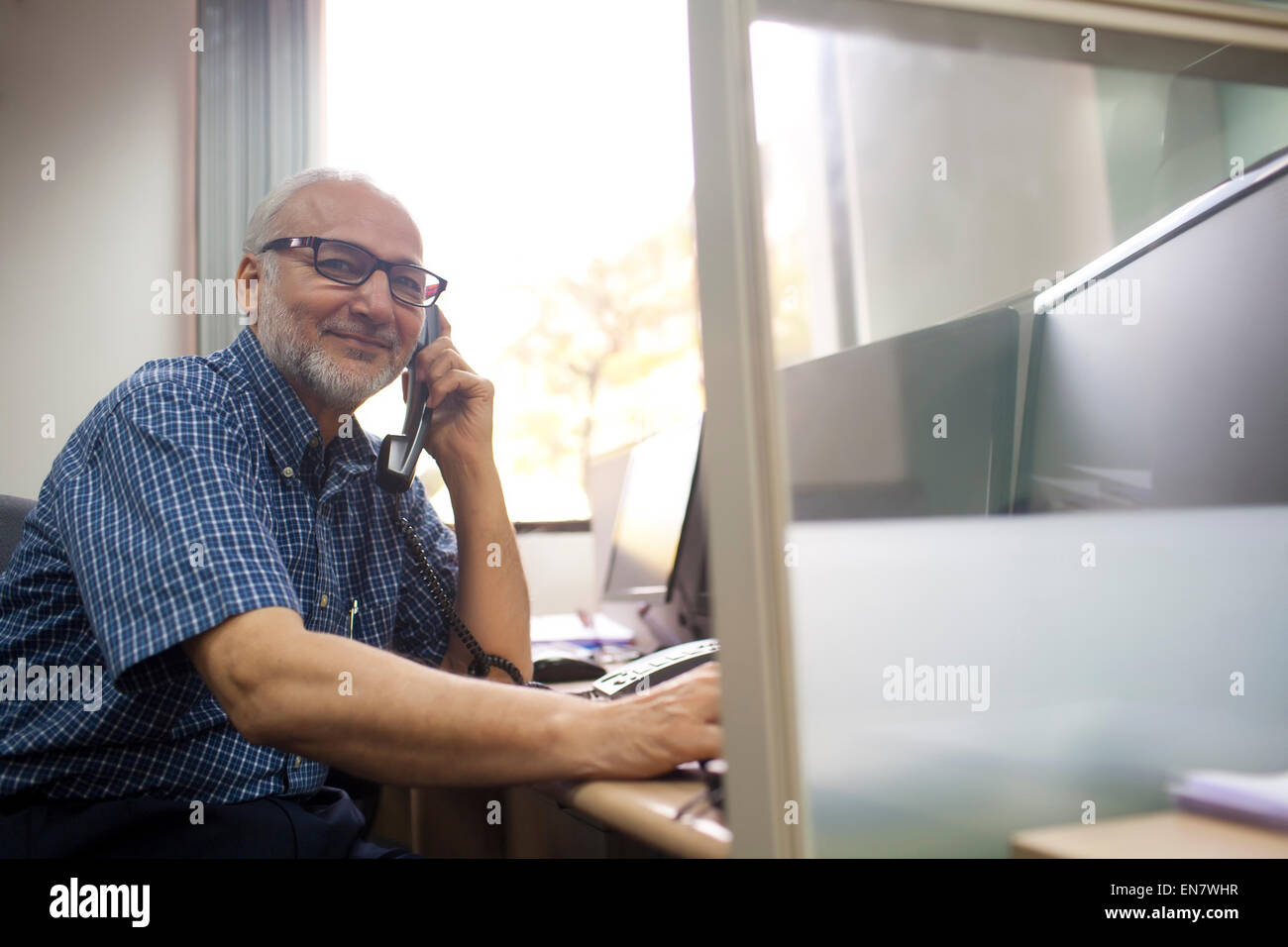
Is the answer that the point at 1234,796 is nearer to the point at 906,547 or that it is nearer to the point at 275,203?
the point at 906,547

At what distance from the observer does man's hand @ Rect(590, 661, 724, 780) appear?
1.98ft

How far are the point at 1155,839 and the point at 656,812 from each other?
0.28m

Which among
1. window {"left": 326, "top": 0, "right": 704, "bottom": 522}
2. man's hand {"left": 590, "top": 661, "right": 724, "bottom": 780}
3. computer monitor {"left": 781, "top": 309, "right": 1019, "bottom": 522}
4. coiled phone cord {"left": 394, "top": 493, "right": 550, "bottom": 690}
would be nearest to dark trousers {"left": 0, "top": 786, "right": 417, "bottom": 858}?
coiled phone cord {"left": 394, "top": 493, "right": 550, "bottom": 690}

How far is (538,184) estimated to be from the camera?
9.65 feet

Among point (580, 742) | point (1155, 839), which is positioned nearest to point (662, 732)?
point (580, 742)

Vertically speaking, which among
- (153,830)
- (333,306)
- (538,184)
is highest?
(538,184)

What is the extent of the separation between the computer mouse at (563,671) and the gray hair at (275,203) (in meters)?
0.65

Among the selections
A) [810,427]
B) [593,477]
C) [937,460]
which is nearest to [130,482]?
[810,427]

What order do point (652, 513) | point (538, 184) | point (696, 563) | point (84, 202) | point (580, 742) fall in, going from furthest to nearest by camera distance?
1. point (538, 184)
2. point (84, 202)
3. point (652, 513)
4. point (696, 563)
5. point (580, 742)

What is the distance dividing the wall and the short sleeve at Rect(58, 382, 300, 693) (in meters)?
1.73

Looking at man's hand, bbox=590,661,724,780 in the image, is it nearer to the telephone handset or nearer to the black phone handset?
the black phone handset

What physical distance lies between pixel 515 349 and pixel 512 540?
86.9 inches

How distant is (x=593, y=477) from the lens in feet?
7.60
